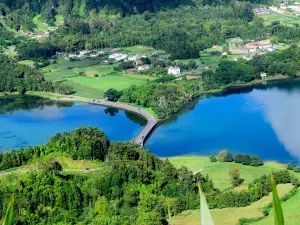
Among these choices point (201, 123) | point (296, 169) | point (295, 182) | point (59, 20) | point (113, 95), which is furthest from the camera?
point (59, 20)

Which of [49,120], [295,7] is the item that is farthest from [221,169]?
[295,7]

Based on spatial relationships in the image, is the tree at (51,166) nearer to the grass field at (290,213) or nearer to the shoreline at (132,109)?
the shoreline at (132,109)

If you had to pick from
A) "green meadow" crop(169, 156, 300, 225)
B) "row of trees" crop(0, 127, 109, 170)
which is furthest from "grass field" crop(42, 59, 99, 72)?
"green meadow" crop(169, 156, 300, 225)

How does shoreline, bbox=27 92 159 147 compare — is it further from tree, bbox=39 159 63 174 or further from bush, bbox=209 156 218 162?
tree, bbox=39 159 63 174

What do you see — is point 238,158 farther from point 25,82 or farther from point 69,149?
point 25,82

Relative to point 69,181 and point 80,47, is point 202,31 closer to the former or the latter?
point 80,47

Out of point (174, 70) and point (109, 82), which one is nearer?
point (109, 82)
